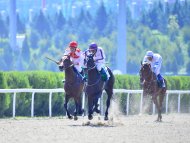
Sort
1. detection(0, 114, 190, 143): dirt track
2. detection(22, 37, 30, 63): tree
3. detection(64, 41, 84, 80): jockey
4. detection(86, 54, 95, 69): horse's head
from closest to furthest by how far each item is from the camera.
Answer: detection(0, 114, 190, 143): dirt track, detection(86, 54, 95, 69): horse's head, detection(64, 41, 84, 80): jockey, detection(22, 37, 30, 63): tree

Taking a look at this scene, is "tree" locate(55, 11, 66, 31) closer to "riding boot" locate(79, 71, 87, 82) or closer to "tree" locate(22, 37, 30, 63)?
"tree" locate(22, 37, 30, 63)

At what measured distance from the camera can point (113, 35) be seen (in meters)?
72.0

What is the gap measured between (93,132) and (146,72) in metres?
4.70

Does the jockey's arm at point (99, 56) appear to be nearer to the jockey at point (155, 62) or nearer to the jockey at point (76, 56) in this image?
the jockey at point (76, 56)

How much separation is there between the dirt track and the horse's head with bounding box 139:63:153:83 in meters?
1.48

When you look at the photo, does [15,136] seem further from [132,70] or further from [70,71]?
[132,70]

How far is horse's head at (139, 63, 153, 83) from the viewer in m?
19.0

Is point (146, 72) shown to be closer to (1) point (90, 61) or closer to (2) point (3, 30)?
(1) point (90, 61)

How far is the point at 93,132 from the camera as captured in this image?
1460cm

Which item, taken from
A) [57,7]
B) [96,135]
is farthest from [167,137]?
[57,7]

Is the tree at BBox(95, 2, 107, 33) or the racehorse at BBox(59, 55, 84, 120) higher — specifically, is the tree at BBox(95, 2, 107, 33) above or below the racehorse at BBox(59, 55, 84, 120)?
above

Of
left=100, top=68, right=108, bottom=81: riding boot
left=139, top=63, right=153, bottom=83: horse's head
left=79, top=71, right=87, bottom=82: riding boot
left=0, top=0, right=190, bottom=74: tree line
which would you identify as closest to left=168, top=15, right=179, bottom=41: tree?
left=0, top=0, right=190, bottom=74: tree line

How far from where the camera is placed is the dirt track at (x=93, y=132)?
12.9m

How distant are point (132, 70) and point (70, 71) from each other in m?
47.0
